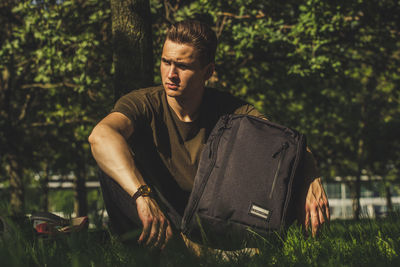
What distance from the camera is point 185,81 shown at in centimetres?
325

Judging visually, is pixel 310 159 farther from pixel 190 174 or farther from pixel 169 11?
pixel 169 11

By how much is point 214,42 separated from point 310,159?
3.73 ft

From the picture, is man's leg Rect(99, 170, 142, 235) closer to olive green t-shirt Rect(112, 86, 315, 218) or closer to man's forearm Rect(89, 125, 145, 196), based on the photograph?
man's forearm Rect(89, 125, 145, 196)

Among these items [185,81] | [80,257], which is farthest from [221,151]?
[80,257]

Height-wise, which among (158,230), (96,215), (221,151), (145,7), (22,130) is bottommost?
(22,130)

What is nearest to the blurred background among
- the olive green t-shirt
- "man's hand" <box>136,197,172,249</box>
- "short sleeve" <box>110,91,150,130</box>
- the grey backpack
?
the olive green t-shirt

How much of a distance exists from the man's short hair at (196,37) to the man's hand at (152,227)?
52.6 inches

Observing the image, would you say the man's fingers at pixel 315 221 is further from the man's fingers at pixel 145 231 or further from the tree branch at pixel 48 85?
the tree branch at pixel 48 85

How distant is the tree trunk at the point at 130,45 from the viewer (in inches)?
172

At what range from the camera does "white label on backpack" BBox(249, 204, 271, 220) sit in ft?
8.80

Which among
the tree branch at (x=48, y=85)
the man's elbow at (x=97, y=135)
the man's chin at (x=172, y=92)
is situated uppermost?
A: the man's chin at (x=172, y=92)

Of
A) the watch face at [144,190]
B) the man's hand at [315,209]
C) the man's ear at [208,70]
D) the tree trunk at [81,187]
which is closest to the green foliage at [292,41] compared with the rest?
the man's ear at [208,70]

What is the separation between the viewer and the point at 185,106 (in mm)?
3375

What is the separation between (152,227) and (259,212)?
2.42ft
